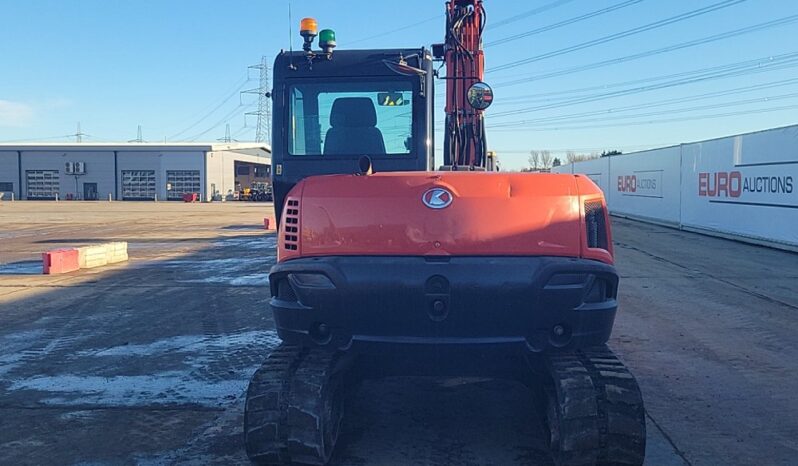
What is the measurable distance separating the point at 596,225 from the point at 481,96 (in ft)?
9.21

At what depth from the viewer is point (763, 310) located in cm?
1023

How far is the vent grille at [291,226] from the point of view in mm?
4238

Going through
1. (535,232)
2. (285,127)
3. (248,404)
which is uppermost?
(285,127)

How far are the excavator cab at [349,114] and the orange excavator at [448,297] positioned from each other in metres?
1.80

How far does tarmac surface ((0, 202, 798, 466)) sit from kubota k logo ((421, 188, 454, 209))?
173cm

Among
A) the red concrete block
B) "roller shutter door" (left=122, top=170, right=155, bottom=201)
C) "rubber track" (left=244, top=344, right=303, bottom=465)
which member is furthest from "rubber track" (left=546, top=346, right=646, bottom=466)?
"roller shutter door" (left=122, top=170, right=155, bottom=201)

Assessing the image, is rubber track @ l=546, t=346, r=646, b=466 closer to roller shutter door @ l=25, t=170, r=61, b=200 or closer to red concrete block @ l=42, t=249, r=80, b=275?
red concrete block @ l=42, t=249, r=80, b=275

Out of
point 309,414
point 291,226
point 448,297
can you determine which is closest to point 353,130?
point 291,226

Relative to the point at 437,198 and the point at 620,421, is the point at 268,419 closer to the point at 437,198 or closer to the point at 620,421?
the point at 437,198

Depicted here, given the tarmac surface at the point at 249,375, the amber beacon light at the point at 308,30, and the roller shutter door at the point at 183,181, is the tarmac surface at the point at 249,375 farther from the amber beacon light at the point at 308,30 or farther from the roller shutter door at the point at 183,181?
the roller shutter door at the point at 183,181

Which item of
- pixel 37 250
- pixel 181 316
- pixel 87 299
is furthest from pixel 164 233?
pixel 181 316

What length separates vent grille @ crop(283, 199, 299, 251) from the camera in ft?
13.9

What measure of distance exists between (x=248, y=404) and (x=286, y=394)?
0.25m

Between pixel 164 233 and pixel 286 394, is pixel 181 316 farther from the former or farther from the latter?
pixel 164 233
